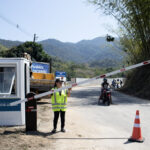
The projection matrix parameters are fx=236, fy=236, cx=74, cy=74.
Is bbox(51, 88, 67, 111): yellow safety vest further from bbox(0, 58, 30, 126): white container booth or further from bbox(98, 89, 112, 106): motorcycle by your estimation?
bbox(98, 89, 112, 106): motorcycle

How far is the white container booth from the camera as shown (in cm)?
759

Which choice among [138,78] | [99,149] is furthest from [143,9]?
[99,149]

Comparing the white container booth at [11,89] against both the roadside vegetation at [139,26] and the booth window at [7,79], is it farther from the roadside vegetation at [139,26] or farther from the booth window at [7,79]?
the roadside vegetation at [139,26]

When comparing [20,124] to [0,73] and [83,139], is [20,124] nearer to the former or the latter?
[0,73]

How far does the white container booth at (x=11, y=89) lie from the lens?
7590 millimetres

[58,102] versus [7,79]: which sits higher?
[7,79]

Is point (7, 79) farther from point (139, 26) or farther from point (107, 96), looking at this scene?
point (139, 26)

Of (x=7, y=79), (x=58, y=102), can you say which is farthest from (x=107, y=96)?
(x=7, y=79)

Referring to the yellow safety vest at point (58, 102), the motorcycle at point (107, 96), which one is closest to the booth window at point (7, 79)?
the yellow safety vest at point (58, 102)

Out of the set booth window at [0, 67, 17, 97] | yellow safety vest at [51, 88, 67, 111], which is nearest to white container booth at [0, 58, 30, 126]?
booth window at [0, 67, 17, 97]

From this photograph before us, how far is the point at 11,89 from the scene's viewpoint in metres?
7.74

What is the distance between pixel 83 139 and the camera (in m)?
6.39

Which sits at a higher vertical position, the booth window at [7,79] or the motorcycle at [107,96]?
Result: the booth window at [7,79]

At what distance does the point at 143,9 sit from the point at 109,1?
14.9 ft
